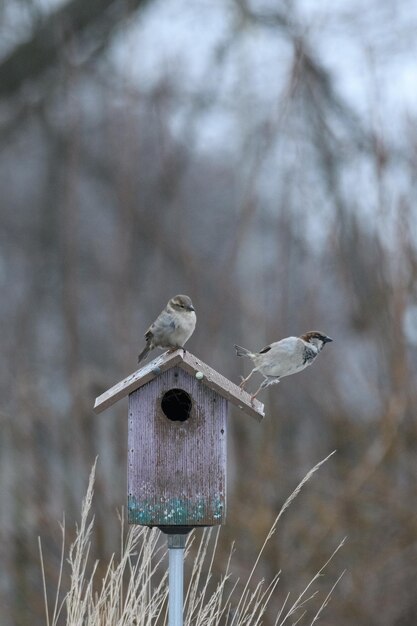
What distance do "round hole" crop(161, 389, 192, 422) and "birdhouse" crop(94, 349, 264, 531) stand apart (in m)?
0.04

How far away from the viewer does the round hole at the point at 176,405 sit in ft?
12.5

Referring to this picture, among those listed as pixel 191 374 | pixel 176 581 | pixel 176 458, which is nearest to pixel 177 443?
pixel 176 458

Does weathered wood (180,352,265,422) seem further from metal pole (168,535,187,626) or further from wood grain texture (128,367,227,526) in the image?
metal pole (168,535,187,626)

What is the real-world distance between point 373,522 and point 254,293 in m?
2.05

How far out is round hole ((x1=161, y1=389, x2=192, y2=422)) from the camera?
382cm

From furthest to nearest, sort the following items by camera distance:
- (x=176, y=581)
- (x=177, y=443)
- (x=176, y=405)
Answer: (x=176, y=405)
(x=177, y=443)
(x=176, y=581)

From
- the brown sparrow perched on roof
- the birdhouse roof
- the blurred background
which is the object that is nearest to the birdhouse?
the birdhouse roof

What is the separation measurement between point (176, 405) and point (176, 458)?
31 centimetres

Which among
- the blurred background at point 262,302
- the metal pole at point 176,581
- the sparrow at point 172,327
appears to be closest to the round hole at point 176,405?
the sparrow at point 172,327

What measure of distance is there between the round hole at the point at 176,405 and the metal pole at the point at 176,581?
1.42 ft

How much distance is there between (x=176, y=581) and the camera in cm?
360

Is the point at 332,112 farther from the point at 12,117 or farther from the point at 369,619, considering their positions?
the point at 369,619

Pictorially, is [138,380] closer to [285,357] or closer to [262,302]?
[285,357]

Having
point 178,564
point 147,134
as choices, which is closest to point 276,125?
point 147,134
